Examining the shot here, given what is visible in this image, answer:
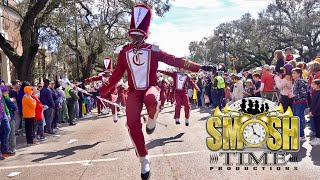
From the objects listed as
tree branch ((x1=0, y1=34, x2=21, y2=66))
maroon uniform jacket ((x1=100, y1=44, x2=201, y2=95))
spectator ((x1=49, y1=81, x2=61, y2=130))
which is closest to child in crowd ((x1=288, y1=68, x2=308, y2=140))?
maroon uniform jacket ((x1=100, y1=44, x2=201, y2=95))

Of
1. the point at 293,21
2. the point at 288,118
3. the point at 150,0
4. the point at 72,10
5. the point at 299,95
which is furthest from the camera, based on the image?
the point at 293,21

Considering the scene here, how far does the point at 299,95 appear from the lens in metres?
8.73

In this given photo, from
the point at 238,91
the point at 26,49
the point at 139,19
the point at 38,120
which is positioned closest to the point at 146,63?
the point at 139,19

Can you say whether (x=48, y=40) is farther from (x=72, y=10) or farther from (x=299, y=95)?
(x=299, y=95)

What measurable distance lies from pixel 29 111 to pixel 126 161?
161 inches

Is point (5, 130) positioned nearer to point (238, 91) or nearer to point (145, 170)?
point (145, 170)

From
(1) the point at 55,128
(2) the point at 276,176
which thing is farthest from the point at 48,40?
(2) the point at 276,176

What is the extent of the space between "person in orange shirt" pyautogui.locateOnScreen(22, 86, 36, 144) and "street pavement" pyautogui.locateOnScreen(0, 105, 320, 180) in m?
0.36

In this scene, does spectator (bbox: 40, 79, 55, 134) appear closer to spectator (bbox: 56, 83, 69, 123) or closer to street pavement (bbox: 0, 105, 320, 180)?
street pavement (bbox: 0, 105, 320, 180)

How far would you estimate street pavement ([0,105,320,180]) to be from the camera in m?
5.95

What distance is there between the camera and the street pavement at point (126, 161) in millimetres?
5945

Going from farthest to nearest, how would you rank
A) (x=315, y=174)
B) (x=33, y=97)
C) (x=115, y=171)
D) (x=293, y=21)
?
(x=293, y=21) < (x=33, y=97) < (x=115, y=171) < (x=315, y=174)

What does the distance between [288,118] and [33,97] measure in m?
6.86

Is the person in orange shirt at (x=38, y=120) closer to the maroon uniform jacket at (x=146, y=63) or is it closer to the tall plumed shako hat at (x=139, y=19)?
the maroon uniform jacket at (x=146, y=63)
